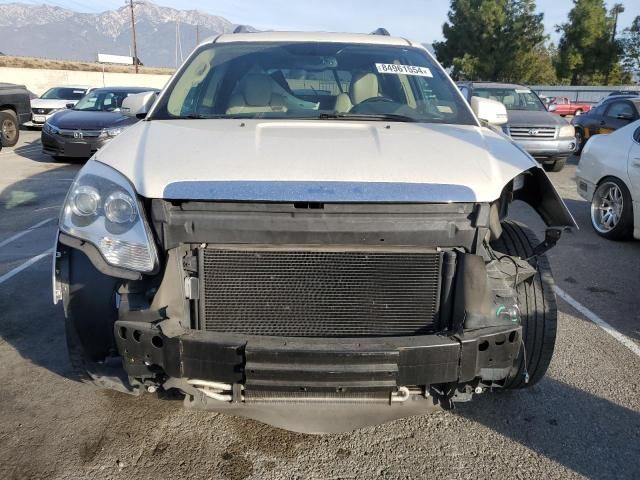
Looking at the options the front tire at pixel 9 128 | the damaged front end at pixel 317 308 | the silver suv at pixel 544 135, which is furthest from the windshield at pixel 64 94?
the damaged front end at pixel 317 308

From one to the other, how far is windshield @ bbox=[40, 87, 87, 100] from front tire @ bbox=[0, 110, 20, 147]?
16.8ft

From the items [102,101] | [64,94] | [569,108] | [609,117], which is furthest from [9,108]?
[569,108]

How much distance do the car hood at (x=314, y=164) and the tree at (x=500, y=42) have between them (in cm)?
4909

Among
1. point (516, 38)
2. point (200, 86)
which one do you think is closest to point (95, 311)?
point (200, 86)

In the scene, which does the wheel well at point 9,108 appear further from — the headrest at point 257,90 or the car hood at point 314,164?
the car hood at point 314,164

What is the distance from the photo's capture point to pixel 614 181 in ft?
21.0

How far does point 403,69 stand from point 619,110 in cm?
1094

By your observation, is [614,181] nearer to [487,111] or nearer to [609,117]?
[487,111]

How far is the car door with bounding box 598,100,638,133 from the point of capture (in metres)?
11.9

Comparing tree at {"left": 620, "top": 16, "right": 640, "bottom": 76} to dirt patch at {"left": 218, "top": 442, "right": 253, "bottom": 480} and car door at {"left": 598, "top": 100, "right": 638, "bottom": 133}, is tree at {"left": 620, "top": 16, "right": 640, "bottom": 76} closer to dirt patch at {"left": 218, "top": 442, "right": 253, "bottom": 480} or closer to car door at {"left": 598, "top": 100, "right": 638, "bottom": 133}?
car door at {"left": 598, "top": 100, "right": 638, "bottom": 133}

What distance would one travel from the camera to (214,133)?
2.80 metres

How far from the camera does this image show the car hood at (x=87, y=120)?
37.2ft

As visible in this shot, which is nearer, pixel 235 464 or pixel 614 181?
pixel 235 464

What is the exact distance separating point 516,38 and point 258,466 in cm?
5066
